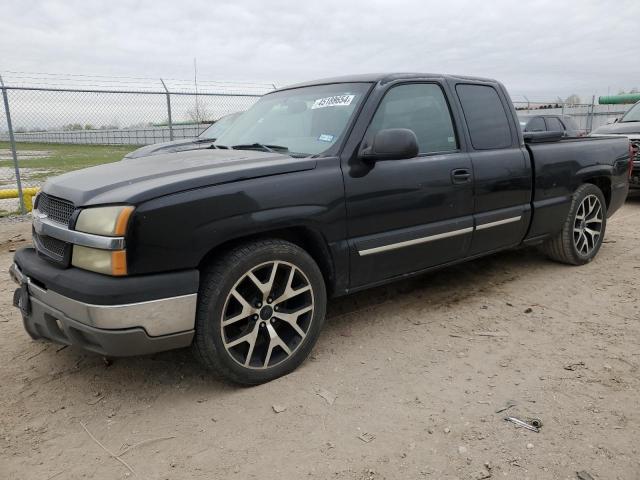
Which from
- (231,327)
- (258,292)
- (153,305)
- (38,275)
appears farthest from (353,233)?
(38,275)

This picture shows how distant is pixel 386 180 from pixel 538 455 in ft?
5.78

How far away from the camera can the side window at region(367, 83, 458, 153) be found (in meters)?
3.47

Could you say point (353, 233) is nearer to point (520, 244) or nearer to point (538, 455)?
point (538, 455)

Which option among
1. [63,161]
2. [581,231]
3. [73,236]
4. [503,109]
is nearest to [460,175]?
[503,109]

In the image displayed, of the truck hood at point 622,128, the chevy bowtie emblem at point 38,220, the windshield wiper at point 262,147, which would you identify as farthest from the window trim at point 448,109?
the truck hood at point 622,128

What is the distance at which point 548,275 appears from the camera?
4.80 metres

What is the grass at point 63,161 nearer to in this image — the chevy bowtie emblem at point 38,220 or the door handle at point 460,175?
the chevy bowtie emblem at point 38,220

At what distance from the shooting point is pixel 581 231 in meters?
5.02

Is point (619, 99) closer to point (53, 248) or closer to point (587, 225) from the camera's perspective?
point (587, 225)

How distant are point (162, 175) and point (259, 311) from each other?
35.9 inches

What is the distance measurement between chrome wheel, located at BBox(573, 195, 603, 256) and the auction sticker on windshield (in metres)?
2.76

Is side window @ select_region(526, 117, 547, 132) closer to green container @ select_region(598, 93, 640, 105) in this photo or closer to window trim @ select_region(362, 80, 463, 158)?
window trim @ select_region(362, 80, 463, 158)

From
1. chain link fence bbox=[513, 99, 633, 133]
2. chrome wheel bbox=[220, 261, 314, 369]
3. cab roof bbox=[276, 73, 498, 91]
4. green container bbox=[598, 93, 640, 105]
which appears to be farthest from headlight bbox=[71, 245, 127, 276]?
green container bbox=[598, 93, 640, 105]

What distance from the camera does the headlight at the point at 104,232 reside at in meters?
2.41
